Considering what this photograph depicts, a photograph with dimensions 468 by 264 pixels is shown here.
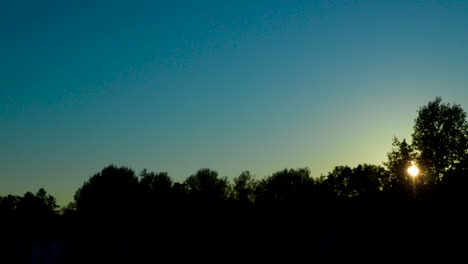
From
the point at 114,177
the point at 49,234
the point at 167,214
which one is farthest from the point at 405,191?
the point at 114,177

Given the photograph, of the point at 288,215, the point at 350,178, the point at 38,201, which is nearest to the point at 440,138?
the point at 288,215

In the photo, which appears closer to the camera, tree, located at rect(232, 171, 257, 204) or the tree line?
the tree line

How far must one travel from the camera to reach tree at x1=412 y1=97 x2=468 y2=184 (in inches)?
2158

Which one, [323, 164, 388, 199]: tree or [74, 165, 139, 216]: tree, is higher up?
[323, 164, 388, 199]: tree

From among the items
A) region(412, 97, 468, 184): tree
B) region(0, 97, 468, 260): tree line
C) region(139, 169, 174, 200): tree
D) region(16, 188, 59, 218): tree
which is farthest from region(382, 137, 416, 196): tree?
region(16, 188, 59, 218): tree

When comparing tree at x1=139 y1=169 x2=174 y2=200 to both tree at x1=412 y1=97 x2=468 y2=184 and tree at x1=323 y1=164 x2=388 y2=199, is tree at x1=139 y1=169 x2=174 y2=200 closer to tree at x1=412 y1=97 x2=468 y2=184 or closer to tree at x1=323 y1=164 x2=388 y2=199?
tree at x1=323 y1=164 x2=388 y2=199

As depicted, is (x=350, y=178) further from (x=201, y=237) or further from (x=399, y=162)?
(x=201, y=237)

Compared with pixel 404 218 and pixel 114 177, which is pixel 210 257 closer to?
pixel 404 218

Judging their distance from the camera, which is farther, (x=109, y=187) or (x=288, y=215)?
(x=109, y=187)

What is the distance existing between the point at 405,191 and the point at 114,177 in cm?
5848

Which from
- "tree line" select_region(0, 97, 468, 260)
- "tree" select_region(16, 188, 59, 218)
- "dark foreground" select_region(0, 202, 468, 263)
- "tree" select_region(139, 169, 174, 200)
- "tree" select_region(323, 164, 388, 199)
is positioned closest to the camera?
"tree line" select_region(0, 97, 468, 260)

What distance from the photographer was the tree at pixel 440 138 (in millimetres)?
54812

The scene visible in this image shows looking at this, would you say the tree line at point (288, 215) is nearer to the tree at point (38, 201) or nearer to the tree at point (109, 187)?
the tree at point (109, 187)

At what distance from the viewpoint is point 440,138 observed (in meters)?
55.6
